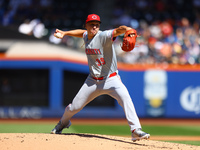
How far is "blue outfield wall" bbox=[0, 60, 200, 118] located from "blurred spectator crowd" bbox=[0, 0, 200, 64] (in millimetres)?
507

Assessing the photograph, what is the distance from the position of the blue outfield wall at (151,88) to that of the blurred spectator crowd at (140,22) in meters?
0.51

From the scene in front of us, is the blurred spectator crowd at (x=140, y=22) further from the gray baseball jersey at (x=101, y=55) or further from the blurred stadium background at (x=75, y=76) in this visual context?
the gray baseball jersey at (x=101, y=55)

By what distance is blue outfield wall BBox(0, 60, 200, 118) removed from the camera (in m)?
12.0

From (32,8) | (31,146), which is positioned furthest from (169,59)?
(31,146)

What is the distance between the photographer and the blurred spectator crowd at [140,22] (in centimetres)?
1260

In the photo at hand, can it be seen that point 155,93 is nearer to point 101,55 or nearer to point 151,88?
point 151,88

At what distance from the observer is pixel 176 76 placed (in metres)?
12.2

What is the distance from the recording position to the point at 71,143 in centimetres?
497

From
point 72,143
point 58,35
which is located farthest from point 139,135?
point 58,35

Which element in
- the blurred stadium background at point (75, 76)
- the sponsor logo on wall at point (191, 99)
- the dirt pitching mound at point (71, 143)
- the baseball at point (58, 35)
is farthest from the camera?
the sponsor logo on wall at point (191, 99)

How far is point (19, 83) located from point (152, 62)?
14.0 ft

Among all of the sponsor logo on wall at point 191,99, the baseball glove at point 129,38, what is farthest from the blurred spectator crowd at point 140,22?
the baseball glove at point 129,38

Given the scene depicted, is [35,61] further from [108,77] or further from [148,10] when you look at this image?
[108,77]

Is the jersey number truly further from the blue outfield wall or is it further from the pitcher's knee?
the blue outfield wall
